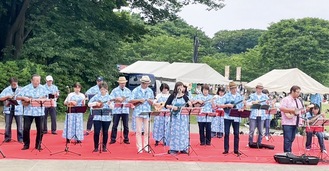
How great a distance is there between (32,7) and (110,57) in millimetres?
4517

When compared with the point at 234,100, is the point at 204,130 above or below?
below

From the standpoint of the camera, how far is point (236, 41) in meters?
94.3

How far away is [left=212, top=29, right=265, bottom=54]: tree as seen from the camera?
3691 inches

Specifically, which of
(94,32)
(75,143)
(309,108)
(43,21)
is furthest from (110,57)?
(309,108)

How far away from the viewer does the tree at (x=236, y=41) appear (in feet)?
308

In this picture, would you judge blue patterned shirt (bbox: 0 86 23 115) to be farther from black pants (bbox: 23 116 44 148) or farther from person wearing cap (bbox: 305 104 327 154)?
person wearing cap (bbox: 305 104 327 154)

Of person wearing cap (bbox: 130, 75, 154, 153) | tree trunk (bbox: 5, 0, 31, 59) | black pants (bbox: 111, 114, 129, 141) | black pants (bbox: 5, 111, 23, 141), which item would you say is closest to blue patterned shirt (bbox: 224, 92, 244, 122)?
person wearing cap (bbox: 130, 75, 154, 153)

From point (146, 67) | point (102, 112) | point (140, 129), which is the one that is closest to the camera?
point (102, 112)

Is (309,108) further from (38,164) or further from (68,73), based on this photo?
(68,73)

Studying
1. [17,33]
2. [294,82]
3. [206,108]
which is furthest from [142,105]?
[294,82]

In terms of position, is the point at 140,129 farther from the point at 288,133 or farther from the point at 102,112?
the point at 288,133

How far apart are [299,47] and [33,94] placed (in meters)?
45.2

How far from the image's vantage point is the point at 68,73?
23.7m

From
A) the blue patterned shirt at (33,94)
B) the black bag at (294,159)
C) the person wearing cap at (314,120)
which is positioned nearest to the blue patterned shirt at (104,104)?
the blue patterned shirt at (33,94)
